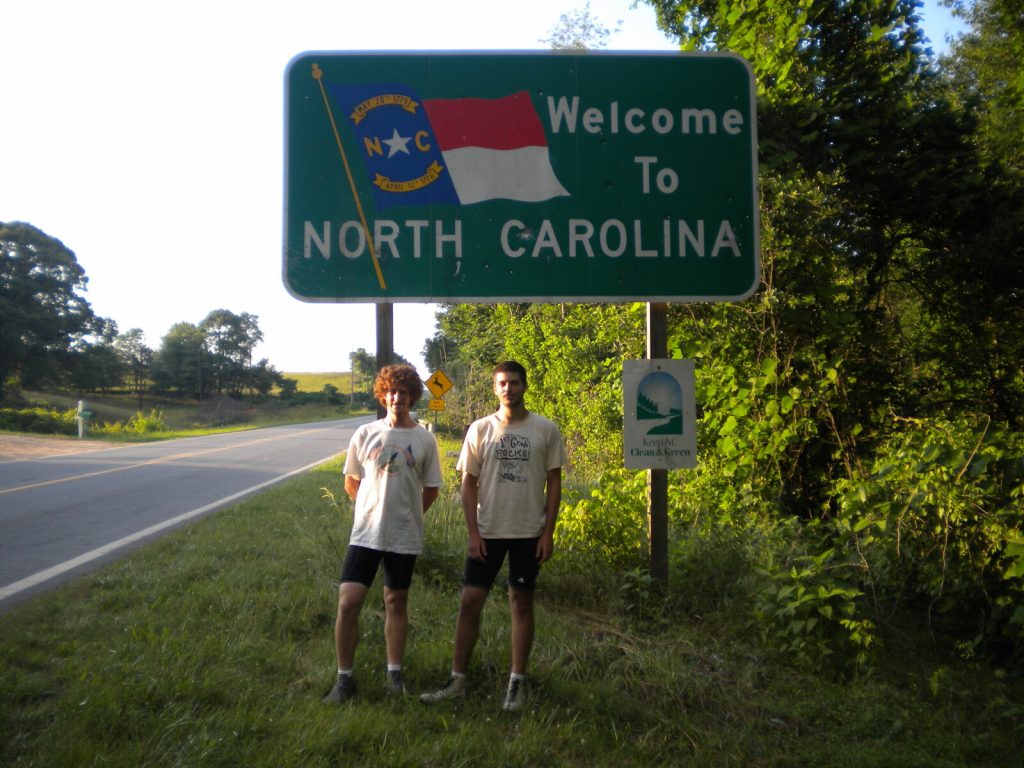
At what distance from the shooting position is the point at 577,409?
996 cm

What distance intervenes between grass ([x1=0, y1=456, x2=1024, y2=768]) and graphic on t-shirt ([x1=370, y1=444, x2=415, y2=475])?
1026 mm

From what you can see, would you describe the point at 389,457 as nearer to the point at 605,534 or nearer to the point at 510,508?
the point at 510,508

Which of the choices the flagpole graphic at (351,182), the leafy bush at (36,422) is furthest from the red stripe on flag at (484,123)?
the leafy bush at (36,422)

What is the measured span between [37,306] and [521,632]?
151ft

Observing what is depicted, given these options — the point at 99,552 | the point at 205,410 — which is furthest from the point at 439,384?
the point at 205,410

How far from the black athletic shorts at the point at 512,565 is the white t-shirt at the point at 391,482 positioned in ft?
0.97

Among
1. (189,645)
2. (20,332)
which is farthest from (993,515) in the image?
(20,332)

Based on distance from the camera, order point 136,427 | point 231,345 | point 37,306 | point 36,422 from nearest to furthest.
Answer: point 36,422, point 136,427, point 37,306, point 231,345

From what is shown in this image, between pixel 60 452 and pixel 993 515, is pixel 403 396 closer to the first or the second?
pixel 993 515

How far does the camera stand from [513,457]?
3.92 metres

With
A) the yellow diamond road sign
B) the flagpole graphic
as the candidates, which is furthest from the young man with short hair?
the yellow diamond road sign

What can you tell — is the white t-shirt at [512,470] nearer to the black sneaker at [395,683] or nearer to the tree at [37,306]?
the black sneaker at [395,683]

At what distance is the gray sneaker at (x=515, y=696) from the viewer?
3.71m

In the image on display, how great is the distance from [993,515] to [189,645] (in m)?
4.19
